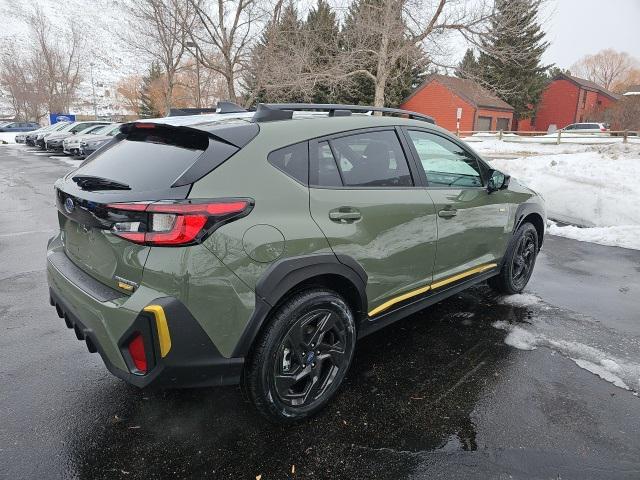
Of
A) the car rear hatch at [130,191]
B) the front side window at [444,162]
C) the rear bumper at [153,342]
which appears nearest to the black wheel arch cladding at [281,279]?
the rear bumper at [153,342]

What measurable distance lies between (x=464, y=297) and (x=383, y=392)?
1.97m

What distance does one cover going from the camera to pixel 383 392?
2957mm

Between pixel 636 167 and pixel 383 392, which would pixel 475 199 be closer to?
pixel 383 392

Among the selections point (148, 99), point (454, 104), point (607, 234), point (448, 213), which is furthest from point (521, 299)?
point (148, 99)

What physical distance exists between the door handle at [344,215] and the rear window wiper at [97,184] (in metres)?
1.08

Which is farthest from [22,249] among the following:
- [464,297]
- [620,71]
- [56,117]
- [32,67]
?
[620,71]

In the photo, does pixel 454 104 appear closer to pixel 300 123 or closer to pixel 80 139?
pixel 80 139

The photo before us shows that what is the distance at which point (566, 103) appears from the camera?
167ft

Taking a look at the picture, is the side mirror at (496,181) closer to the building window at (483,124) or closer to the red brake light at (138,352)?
the red brake light at (138,352)

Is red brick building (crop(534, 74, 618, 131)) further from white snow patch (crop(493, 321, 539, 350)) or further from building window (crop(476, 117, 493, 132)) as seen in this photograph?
white snow patch (crop(493, 321, 539, 350))

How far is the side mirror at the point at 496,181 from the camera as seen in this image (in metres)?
3.83

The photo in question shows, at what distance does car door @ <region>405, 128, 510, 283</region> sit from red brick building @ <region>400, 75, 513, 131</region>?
37.6m

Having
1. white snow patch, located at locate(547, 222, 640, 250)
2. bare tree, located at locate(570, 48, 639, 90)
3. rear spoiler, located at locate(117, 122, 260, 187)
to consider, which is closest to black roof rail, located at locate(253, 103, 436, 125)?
rear spoiler, located at locate(117, 122, 260, 187)

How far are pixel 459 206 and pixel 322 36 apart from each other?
21453mm
